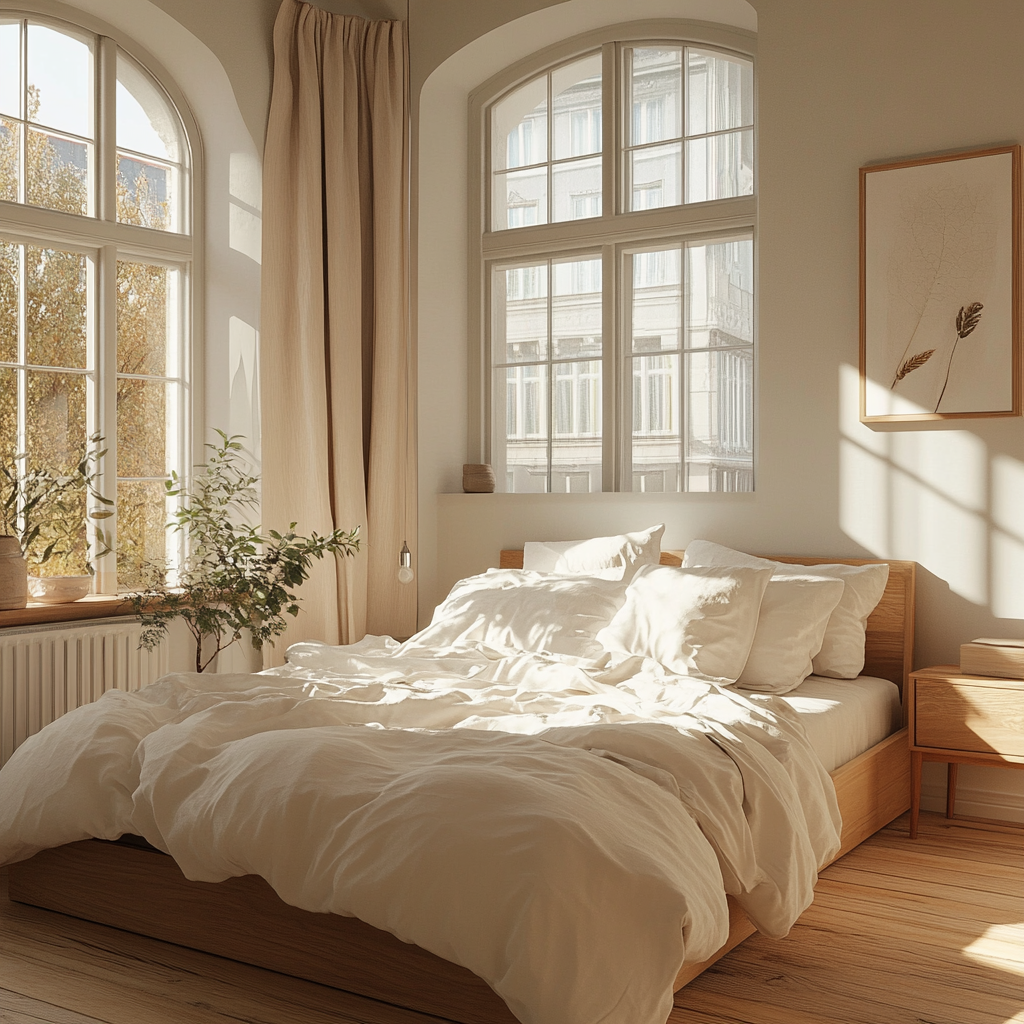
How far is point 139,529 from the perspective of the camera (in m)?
4.68

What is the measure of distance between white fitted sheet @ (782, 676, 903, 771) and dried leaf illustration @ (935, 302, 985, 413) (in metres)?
1.08

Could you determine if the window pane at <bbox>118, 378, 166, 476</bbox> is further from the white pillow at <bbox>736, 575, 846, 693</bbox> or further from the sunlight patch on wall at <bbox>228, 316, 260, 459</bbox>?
the white pillow at <bbox>736, 575, 846, 693</bbox>

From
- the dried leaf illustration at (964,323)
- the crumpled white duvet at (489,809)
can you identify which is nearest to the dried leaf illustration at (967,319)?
the dried leaf illustration at (964,323)

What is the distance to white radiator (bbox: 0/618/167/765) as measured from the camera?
3787mm

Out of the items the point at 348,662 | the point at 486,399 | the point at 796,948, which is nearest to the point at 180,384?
the point at 486,399

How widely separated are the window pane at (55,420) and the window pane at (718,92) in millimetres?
2858

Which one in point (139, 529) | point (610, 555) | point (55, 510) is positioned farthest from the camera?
point (139, 529)

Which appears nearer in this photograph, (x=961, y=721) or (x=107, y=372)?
(x=961, y=721)

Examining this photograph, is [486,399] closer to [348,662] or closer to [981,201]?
[348,662]

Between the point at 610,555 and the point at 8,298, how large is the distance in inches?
101

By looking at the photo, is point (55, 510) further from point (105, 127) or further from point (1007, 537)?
point (1007, 537)

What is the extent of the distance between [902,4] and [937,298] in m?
1.11

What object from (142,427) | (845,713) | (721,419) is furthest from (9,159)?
(845,713)

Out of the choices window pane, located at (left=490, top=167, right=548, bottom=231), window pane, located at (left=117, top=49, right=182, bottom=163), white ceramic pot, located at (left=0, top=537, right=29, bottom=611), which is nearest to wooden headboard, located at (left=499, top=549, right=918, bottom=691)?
window pane, located at (left=490, top=167, right=548, bottom=231)
